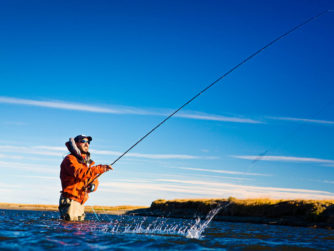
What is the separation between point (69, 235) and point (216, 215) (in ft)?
89.0

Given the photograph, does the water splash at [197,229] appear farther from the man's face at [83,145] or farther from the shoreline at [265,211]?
the man's face at [83,145]

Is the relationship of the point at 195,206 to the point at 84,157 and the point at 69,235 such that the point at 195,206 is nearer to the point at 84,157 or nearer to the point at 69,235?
the point at 84,157

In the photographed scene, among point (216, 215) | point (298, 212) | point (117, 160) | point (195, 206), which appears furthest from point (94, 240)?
point (195, 206)

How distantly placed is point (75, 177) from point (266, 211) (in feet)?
73.3

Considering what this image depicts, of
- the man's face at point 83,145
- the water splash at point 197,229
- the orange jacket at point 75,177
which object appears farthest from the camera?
the man's face at point 83,145

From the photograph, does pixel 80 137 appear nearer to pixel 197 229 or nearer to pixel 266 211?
pixel 197 229

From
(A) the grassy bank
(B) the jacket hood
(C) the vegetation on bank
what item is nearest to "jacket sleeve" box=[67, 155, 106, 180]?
(B) the jacket hood

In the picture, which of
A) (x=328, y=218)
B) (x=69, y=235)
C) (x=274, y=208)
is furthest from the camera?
(x=274, y=208)

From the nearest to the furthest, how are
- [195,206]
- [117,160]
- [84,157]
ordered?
1. [117,160]
2. [84,157]
3. [195,206]

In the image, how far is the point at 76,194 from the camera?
12055mm

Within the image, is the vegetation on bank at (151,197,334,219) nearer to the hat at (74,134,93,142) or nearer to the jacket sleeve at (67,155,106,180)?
the hat at (74,134,93,142)

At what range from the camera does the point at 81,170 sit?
1160 cm

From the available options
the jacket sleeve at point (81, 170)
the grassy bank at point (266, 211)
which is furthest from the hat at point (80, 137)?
the grassy bank at point (266, 211)

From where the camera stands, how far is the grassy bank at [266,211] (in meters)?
25.3
